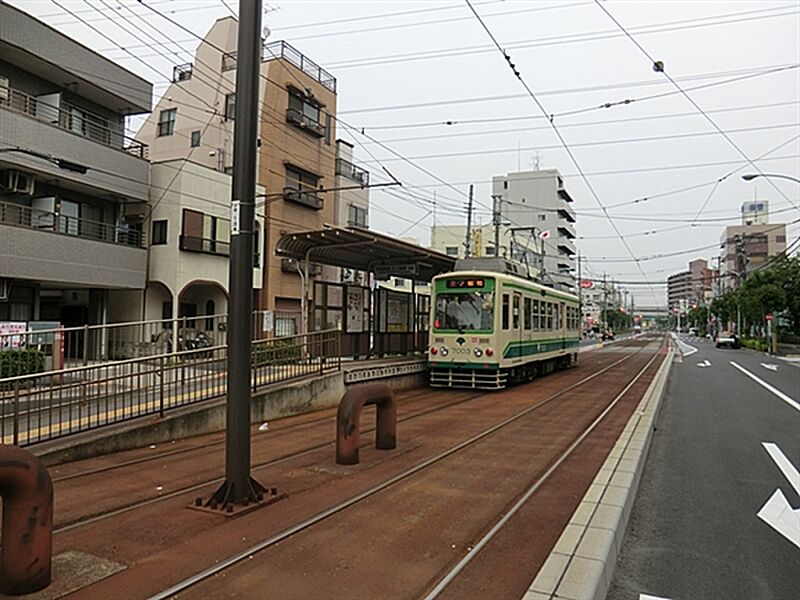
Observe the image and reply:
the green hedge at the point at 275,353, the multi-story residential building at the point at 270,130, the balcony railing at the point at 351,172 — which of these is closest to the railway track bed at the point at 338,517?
the green hedge at the point at 275,353

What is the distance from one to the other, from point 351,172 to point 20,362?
28.6 metres

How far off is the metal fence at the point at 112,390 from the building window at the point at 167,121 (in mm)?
22970

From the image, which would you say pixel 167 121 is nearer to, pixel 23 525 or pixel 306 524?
pixel 306 524

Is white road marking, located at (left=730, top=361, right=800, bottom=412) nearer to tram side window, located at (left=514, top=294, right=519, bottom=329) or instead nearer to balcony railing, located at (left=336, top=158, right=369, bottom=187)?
tram side window, located at (left=514, top=294, right=519, bottom=329)

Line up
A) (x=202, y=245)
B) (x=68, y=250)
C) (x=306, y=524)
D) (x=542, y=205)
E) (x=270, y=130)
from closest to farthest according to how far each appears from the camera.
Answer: (x=306, y=524) → (x=68, y=250) → (x=202, y=245) → (x=270, y=130) → (x=542, y=205)

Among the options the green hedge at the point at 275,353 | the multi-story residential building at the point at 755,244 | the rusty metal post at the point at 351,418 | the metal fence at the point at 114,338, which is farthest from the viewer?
the multi-story residential building at the point at 755,244

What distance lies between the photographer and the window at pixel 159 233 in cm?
2450

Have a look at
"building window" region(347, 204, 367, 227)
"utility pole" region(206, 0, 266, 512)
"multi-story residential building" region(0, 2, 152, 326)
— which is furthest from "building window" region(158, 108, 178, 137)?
"utility pole" region(206, 0, 266, 512)

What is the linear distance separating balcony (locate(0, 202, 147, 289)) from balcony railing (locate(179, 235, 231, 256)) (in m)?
1.59

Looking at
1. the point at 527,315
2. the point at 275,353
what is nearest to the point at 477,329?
the point at 527,315

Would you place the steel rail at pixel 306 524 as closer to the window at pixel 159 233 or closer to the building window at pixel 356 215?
the window at pixel 159 233

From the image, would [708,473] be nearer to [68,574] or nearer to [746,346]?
[68,574]

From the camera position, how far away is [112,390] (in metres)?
9.52

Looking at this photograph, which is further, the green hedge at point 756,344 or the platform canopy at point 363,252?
the green hedge at point 756,344
